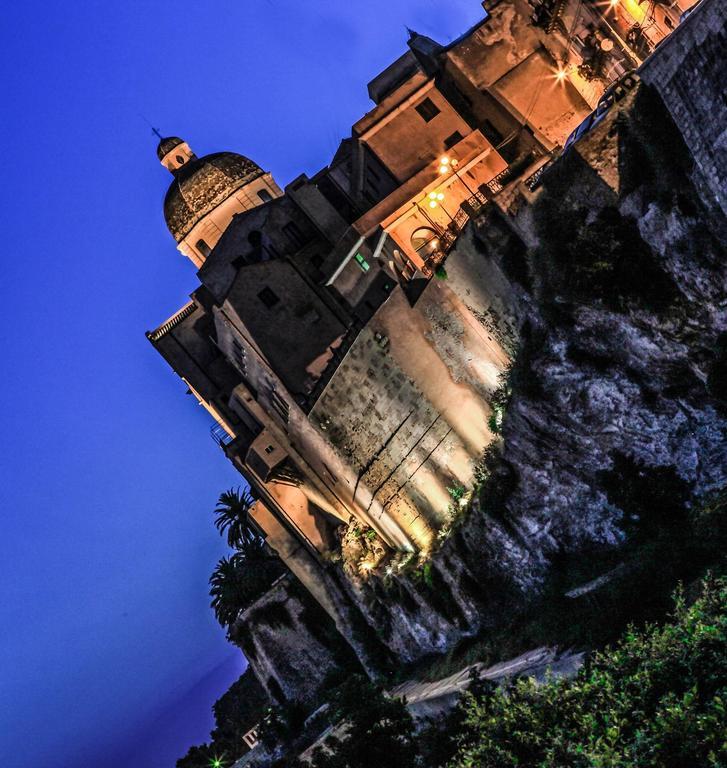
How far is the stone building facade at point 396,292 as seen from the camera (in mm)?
32438

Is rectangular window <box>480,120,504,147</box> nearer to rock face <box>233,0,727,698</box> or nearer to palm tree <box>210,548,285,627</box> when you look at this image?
rock face <box>233,0,727,698</box>

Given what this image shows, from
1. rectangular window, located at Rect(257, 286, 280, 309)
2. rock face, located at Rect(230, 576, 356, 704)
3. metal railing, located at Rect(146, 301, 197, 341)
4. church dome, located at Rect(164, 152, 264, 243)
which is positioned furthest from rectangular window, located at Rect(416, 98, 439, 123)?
rock face, located at Rect(230, 576, 356, 704)

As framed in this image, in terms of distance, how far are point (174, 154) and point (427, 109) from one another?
30521 millimetres

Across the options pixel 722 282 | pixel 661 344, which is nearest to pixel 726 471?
pixel 661 344

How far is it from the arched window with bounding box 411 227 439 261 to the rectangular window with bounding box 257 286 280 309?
8.44 meters

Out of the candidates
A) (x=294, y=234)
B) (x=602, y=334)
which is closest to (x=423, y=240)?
(x=294, y=234)

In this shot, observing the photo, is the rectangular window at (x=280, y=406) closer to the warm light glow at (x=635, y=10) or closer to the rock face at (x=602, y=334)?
the rock face at (x=602, y=334)

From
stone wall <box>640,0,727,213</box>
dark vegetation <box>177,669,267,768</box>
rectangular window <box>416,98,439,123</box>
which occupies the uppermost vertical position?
rectangular window <box>416,98,439,123</box>

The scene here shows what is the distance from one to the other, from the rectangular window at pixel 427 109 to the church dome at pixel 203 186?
19.6m

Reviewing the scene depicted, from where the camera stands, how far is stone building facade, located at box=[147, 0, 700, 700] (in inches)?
1277

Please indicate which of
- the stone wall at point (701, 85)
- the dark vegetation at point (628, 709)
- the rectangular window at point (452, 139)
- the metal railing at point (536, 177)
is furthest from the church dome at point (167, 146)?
the dark vegetation at point (628, 709)

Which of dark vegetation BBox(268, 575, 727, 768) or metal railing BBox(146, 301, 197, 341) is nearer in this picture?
dark vegetation BBox(268, 575, 727, 768)

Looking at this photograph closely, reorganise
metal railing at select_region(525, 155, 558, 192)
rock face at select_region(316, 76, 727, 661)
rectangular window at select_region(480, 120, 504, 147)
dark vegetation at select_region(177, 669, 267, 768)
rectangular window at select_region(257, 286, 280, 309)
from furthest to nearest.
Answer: dark vegetation at select_region(177, 669, 267, 768) → rectangular window at select_region(257, 286, 280, 309) → rectangular window at select_region(480, 120, 504, 147) → metal railing at select_region(525, 155, 558, 192) → rock face at select_region(316, 76, 727, 661)

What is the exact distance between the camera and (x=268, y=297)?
40.5 metres
